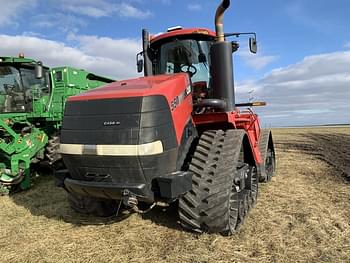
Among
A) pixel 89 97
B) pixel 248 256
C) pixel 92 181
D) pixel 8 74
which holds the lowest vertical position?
pixel 248 256

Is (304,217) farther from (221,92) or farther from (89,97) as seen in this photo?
(89,97)

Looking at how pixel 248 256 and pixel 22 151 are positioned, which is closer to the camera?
pixel 248 256

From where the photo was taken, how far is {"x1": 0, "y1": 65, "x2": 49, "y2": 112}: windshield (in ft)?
33.6

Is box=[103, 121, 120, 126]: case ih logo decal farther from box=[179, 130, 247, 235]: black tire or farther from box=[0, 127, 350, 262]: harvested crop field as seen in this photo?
box=[0, 127, 350, 262]: harvested crop field

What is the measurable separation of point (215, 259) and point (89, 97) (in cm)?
238

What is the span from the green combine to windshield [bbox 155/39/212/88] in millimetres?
4564

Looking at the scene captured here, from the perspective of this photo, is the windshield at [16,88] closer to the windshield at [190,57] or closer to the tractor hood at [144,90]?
the windshield at [190,57]

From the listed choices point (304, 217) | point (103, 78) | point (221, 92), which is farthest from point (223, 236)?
point (103, 78)

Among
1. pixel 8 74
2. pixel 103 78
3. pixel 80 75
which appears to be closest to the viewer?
pixel 8 74

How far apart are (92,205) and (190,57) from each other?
279cm

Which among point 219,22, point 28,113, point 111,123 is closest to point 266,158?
point 219,22

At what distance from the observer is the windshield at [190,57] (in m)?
6.13

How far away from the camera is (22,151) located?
883 centimetres

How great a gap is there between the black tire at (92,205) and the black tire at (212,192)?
154 cm
